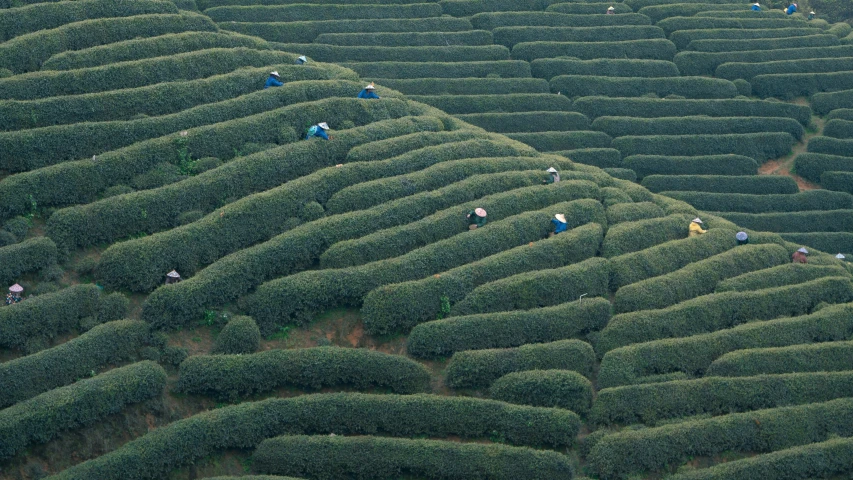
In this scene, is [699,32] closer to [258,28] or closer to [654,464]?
[258,28]

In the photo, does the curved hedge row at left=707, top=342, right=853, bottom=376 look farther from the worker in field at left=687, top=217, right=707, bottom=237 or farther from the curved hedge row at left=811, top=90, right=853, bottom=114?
the curved hedge row at left=811, top=90, right=853, bottom=114

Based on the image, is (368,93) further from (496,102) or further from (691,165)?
(691,165)

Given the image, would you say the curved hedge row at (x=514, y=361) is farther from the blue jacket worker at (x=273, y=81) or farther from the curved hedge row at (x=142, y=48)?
the curved hedge row at (x=142, y=48)

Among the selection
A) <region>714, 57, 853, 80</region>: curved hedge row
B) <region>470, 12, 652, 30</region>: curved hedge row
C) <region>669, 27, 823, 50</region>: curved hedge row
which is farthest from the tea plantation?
<region>669, 27, 823, 50</region>: curved hedge row

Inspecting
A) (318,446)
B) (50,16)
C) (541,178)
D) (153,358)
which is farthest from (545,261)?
(50,16)

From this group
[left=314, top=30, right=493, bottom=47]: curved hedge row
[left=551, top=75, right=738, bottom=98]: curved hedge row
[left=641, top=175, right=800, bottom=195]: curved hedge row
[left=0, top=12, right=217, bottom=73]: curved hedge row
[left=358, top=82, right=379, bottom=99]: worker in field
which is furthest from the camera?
[left=551, top=75, right=738, bottom=98]: curved hedge row

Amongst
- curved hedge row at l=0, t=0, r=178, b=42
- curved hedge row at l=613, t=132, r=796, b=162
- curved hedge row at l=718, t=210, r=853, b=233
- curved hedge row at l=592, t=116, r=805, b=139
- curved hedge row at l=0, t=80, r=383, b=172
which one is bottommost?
curved hedge row at l=718, t=210, r=853, b=233

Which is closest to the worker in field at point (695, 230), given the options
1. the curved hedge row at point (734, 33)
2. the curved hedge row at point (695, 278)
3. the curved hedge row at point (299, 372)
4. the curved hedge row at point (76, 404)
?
the curved hedge row at point (695, 278)
